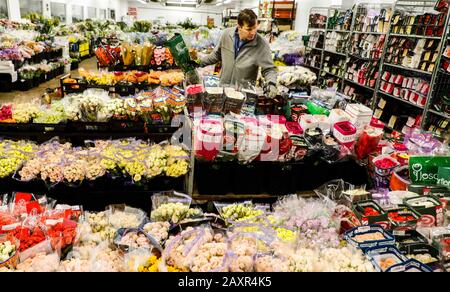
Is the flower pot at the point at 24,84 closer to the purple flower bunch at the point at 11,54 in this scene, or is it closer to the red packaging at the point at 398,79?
the purple flower bunch at the point at 11,54

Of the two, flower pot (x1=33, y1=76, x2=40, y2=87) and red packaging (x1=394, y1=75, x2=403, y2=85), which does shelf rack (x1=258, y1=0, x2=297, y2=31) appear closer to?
red packaging (x1=394, y1=75, x2=403, y2=85)

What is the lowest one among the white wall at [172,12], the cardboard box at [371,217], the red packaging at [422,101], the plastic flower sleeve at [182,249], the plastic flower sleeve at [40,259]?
the plastic flower sleeve at [40,259]

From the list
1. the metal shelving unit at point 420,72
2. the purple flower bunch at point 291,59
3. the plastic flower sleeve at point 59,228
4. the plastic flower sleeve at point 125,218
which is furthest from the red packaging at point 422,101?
the plastic flower sleeve at point 59,228

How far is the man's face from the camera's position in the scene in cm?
361

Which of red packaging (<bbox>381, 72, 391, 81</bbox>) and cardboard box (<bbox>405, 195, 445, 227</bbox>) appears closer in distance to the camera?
cardboard box (<bbox>405, 195, 445, 227</bbox>)

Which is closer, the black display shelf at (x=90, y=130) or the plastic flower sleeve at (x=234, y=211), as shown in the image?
the plastic flower sleeve at (x=234, y=211)

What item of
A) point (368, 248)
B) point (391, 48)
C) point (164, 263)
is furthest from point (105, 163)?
point (391, 48)

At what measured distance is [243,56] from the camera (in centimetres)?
398

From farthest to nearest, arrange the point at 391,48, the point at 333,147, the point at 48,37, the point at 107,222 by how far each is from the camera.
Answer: the point at 48,37 → the point at 391,48 → the point at 333,147 → the point at 107,222

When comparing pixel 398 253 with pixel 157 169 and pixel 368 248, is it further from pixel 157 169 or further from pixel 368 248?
pixel 157 169

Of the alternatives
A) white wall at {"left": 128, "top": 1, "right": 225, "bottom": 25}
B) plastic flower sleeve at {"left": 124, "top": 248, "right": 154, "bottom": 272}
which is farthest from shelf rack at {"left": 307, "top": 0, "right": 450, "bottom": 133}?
white wall at {"left": 128, "top": 1, "right": 225, "bottom": 25}

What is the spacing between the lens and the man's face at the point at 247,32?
142 inches
